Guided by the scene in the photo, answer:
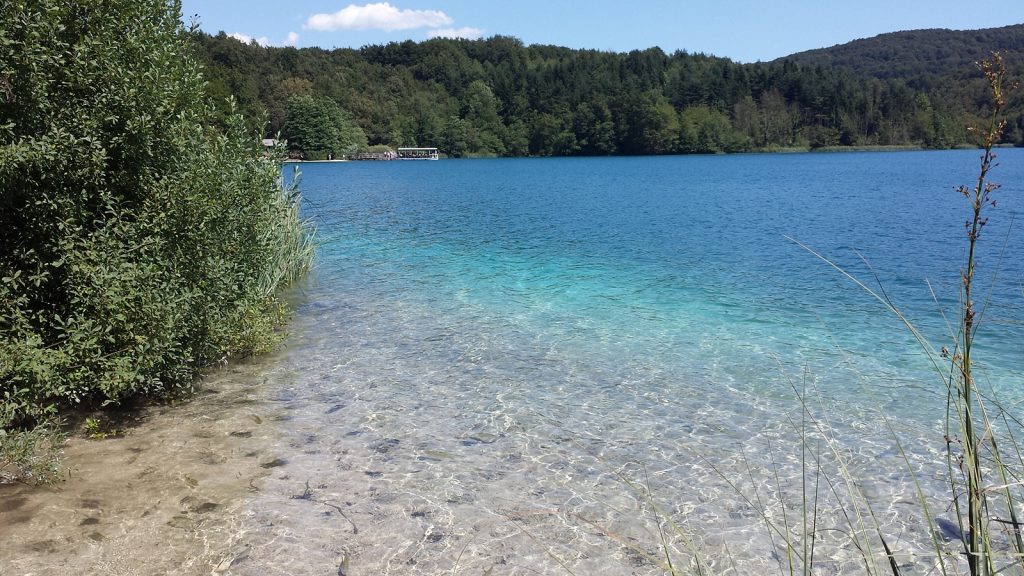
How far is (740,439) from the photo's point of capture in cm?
709

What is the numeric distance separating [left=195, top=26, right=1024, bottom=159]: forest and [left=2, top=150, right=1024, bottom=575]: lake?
104 meters

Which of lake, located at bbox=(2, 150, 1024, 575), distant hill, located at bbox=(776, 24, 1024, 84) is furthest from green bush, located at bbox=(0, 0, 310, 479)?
distant hill, located at bbox=(776, 24, 1024, 84)

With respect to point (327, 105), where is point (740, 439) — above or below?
below

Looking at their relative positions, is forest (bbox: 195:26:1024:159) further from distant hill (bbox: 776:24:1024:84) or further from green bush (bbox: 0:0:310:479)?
green bush (bbox: 0:0:310:479)

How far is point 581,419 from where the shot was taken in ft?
25.3

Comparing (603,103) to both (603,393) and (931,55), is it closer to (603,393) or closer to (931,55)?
(931,55)

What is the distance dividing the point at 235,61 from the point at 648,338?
440ft

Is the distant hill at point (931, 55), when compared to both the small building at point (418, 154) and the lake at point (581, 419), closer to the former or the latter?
the small building at point (418, 154)

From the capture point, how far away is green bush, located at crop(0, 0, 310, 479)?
19.6ft

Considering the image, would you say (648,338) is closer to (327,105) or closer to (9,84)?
(9,84)

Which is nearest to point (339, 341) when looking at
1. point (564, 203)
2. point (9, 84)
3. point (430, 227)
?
point (9, 84)

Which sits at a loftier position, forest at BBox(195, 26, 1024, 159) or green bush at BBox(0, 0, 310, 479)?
forest at BBox(195, 26, 1024, 159)

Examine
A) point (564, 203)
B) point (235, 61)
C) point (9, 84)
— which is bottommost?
point (564, 203)

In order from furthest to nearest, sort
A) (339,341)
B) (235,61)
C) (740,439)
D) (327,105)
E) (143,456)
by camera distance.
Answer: (235,61), (327,105), (339,341), (740,439), (143,456)
